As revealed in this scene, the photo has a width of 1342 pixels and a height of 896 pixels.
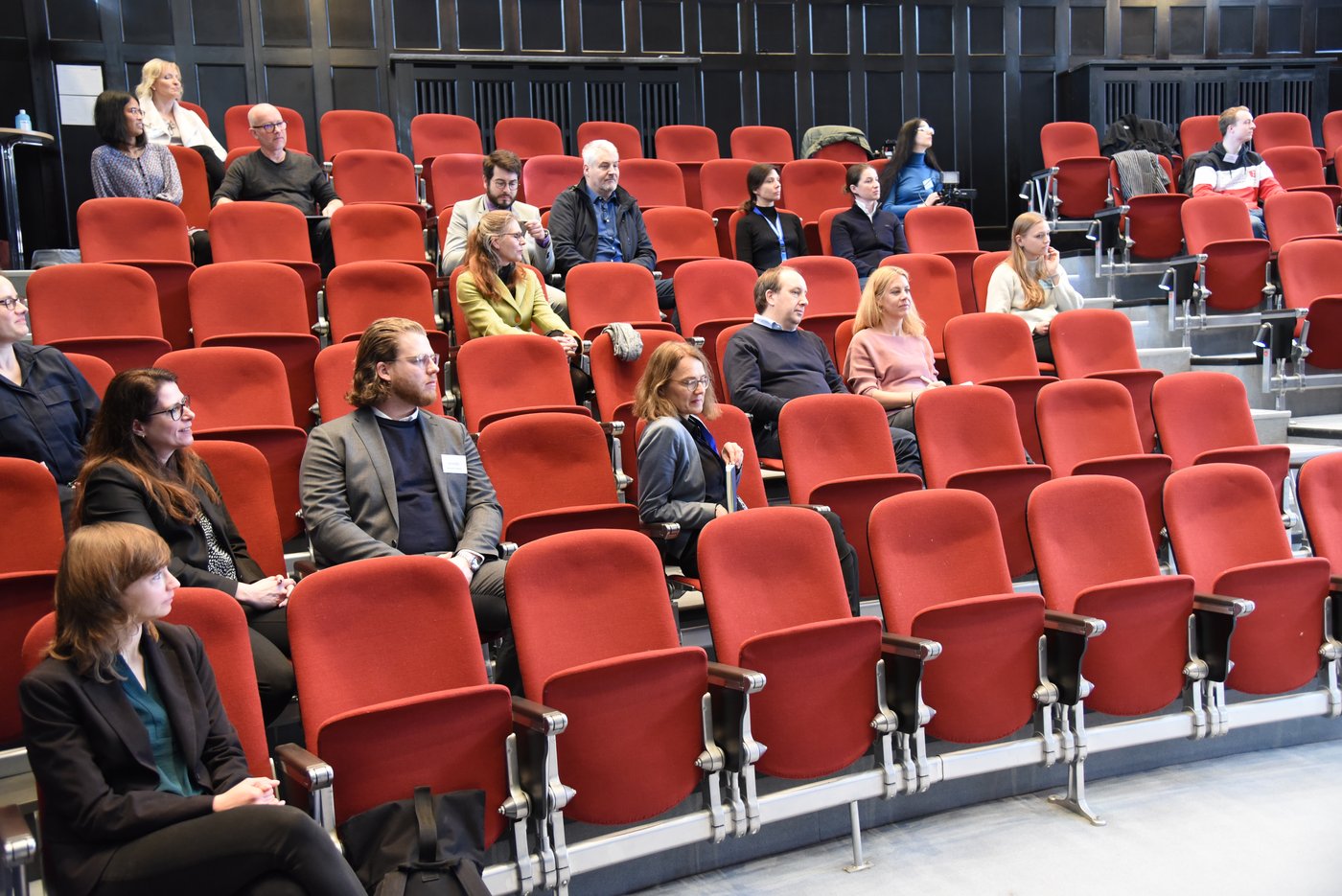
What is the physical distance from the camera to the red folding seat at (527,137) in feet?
17.3

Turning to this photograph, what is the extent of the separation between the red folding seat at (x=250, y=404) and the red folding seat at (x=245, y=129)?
2.63 m

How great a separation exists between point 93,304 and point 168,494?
122cm

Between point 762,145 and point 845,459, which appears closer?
point 845,459

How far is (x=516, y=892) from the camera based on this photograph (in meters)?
1.77

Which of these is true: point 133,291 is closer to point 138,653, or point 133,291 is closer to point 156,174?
point 156,174

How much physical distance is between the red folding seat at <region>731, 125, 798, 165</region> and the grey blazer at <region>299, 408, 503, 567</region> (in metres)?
3.62

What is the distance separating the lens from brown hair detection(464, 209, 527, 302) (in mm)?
3309

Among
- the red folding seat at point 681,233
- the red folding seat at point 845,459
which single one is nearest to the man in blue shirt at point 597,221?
the red folding seat at point 681,233

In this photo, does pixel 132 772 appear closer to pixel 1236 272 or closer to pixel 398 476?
pixel 398 476

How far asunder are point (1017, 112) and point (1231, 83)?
119 centimetres

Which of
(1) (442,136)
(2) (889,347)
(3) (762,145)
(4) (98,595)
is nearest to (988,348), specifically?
(2) (889,347)

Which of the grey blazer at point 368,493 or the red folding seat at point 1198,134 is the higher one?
the red folding seat at point 1198,134

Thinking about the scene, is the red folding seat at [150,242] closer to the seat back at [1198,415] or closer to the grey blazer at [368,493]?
the grey blazer at [368,493]

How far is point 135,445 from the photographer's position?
2.03 m
